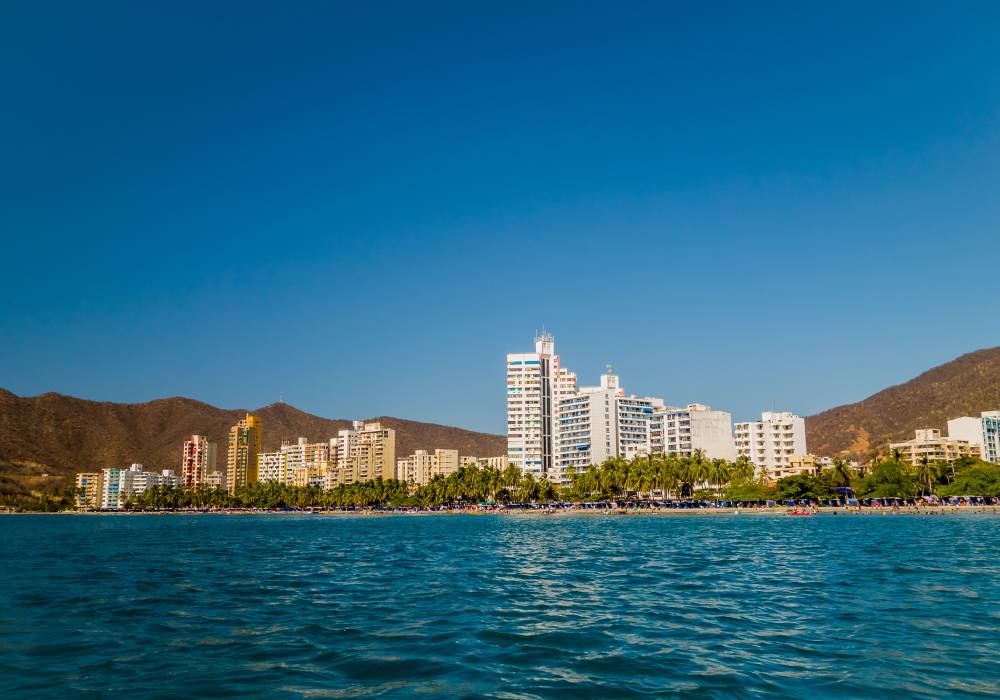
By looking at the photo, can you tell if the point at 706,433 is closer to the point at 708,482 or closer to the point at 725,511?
the point at 708,482

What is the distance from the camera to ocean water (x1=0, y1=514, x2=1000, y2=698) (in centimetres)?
1545

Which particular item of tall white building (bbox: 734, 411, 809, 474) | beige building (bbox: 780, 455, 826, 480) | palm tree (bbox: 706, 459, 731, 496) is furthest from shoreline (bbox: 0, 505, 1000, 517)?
tall white building (bbox: 734, 411, 809, 474)

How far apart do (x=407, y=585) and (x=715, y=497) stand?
12349 centimetres

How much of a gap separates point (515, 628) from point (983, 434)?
19264 cm

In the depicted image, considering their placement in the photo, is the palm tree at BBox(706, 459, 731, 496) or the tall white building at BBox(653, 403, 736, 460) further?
the tall white building at BBox(653, 403, 736, 460)

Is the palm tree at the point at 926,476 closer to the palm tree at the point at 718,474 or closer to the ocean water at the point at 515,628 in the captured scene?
the palm tree at the point at 718,474

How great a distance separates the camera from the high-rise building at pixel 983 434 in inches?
7008

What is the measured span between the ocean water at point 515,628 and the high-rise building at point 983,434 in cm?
15938

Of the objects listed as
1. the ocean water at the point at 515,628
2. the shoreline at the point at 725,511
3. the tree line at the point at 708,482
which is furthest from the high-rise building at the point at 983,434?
the ocean water at the point at 515,628

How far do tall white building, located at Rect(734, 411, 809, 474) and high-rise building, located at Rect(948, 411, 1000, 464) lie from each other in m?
35.9

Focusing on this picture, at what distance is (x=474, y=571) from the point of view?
4106 centimetres

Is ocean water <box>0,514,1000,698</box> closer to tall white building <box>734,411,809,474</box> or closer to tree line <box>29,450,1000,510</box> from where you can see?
tree line <box>29,450,1000,510</box>

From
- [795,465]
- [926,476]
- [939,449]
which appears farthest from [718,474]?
[939,449]

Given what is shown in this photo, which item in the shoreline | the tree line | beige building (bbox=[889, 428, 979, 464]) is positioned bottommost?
the shoreline
